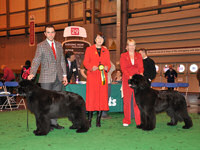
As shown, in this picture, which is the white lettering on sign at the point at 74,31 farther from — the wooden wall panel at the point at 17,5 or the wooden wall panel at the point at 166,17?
the wooden wall panel at the point at 17,5

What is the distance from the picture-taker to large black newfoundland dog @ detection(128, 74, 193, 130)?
4.47 meters

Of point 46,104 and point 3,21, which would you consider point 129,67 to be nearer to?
point 46,104

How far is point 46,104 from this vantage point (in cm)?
388

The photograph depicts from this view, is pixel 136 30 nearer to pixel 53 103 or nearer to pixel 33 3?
pixel 33 3

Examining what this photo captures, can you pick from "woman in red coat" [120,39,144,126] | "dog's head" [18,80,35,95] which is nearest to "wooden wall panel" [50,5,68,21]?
"woman in red coat" [120,39,144,126]

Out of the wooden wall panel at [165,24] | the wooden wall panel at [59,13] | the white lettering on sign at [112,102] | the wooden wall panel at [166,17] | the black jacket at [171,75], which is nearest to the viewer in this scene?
the white lettering on sign at [112,102]

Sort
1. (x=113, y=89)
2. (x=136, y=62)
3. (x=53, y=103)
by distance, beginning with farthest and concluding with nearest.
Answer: (x=113, y=89), (x=136, y=62), (x=53, y=103)

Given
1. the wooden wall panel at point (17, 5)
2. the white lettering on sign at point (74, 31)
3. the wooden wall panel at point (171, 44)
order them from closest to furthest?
the white lettering on sign at point (74, 31), the wooden wall panel at point (171, 44), the wooden wall panel at point (17, 5)

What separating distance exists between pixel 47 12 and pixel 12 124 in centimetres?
1444

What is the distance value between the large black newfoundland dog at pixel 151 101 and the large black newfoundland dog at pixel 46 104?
108 centimetres

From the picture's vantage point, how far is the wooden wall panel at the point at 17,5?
19.9m

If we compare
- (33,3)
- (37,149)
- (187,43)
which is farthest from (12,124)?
(33,3)

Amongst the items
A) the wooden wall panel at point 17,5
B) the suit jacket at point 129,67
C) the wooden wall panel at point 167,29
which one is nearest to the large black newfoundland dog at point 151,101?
the suit jacket at point 129,67

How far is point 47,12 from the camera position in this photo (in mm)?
18328
